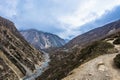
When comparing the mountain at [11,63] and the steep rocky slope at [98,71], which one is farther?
the mountain at [11,63]

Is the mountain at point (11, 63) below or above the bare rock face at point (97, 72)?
above

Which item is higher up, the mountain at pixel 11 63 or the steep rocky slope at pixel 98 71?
the mountain at pixel 11 63

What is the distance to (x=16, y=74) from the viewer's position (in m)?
136

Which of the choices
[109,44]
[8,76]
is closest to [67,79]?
[109,44]

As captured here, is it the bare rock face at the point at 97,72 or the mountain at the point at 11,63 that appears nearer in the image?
the bare rock face at the point at 97,72

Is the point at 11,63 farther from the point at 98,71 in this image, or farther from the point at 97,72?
the point at 97,72

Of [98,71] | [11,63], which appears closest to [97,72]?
[98,71]

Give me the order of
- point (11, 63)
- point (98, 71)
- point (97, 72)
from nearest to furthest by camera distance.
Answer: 1. point (97, 72)
2. point (98, 71)
3. point (11, 63)

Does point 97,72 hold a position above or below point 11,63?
below

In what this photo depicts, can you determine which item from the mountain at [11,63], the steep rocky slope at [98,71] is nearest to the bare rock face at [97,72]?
the steep rocky slope at [98,71]

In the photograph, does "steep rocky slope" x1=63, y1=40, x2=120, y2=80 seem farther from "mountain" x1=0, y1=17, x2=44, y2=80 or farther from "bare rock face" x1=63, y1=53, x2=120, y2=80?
"mountain" x1=0, y1=17, x2=44, y2=80

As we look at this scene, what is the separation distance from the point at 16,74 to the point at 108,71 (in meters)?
107

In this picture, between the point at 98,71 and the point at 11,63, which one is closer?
the point at 98,71

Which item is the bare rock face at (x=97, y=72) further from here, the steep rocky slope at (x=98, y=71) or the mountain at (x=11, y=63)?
the mountain at (x=11, y=63)
